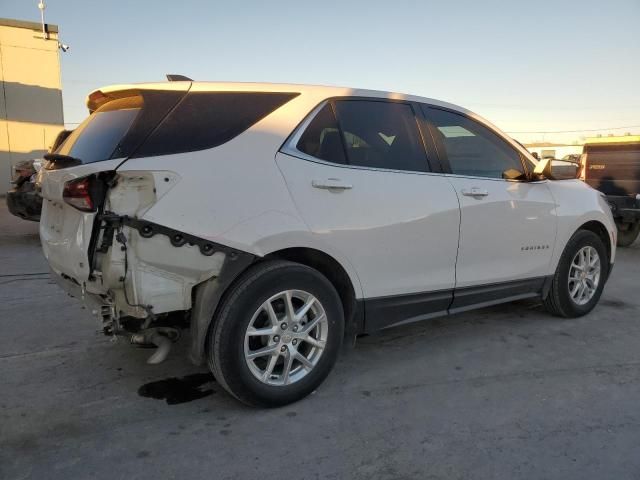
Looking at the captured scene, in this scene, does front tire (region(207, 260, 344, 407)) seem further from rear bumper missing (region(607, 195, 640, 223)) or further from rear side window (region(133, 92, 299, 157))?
rear bumper missing (region(607, 195, 640, 223))

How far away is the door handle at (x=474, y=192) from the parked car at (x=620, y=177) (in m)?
5.59

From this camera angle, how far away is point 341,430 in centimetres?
285

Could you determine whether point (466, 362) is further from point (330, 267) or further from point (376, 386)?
point (330, 267)

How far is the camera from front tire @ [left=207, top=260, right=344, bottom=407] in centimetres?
287

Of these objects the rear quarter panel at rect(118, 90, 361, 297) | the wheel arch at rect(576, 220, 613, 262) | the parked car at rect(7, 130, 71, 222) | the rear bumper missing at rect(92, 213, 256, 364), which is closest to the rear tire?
the wheel arch at rect(576, 220, 613, 262)

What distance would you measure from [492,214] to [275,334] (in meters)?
1.94

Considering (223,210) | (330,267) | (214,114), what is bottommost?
(330,267)

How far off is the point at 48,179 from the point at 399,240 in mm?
2155

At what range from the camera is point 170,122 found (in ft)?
9.34

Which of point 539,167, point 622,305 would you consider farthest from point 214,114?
point 622,305

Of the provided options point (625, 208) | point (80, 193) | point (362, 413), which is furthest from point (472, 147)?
point (625, 208)

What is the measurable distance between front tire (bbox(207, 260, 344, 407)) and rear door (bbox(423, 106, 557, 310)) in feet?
3.95

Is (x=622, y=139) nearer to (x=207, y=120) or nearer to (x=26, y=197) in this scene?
(x=207, y=120)

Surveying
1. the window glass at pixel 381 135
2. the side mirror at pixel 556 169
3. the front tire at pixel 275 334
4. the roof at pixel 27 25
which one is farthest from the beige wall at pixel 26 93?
the side mirror at pixel 556 169
